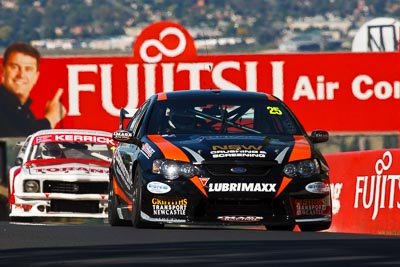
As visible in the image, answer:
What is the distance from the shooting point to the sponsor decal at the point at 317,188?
54.0ft

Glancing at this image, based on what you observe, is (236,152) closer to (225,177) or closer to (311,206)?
(225,177)

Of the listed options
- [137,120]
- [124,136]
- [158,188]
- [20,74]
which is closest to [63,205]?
[137,120]

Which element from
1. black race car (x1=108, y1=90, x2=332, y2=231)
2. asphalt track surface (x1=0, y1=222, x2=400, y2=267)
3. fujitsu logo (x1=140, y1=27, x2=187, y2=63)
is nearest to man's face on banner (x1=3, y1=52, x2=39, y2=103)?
fujitsu logo (x1=140, y1=27, x2=187, y2=63)

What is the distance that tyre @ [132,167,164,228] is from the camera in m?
16.6

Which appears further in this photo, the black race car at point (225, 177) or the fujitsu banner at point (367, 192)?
the fujitsu banner at point (367, 192)

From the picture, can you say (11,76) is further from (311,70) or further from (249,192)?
(249,192)

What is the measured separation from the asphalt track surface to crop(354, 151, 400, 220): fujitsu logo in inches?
180

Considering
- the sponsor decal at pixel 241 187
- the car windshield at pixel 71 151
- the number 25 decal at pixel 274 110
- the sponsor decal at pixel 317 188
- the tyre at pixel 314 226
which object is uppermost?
the number 25 decal at pixel 274 110

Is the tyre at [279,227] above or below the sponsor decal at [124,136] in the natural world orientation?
below

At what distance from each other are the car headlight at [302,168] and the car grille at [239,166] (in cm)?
14

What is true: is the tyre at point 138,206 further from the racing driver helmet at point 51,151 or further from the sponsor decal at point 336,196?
the racing driver helmet at point 51,151

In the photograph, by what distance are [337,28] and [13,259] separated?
180m

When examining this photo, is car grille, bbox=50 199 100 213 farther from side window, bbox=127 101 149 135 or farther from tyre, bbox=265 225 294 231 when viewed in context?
tyre, bbox=265 225 294 231

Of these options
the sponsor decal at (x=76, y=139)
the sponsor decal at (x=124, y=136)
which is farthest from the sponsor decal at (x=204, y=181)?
the sponsor decal at (x=76, y=139)
